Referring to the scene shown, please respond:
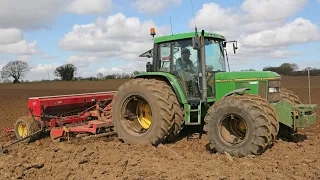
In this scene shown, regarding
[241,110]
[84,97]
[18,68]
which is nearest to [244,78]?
[241,110]

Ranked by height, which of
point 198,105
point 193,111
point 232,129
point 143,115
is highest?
point 198,105

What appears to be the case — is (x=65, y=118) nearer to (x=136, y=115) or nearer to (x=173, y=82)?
(x=136, y=115)

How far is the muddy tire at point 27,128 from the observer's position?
8.82 metres

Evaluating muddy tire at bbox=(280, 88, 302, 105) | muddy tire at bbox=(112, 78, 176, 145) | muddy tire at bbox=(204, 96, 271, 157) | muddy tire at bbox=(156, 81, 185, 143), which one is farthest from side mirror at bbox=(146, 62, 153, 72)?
muddy tire at bbox=(280, 88, 302, 105)

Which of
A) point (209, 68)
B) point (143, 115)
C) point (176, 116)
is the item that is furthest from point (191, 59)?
point (143, 115)

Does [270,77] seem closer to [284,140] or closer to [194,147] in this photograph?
[284,140]

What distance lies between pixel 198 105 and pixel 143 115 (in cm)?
148

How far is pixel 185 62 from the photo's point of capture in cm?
770

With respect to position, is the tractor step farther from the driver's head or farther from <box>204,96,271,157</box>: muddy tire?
the driver's head

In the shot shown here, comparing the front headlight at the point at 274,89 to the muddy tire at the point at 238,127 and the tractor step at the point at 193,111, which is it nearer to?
the muddy tire at the point at 238,127

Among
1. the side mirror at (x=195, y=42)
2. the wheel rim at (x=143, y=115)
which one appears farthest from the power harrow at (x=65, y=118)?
the side mirror at (x=195, y=42)

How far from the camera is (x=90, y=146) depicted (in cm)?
744

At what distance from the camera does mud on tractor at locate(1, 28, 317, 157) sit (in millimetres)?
6312

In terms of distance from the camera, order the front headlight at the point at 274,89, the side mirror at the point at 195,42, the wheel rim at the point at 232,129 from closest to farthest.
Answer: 1. the wheel rim at the point at 232,129
2. the side mirror at the point at 195,42
3. the front headlight at the point at 274,89
